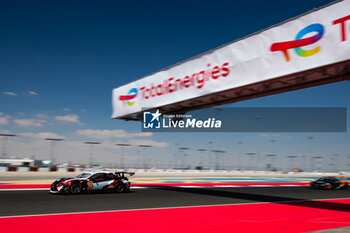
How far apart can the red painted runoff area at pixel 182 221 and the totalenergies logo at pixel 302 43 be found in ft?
16.0

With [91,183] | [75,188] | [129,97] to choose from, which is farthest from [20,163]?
[129,97]

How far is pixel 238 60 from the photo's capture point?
9.81 m

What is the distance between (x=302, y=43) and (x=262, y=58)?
1.30 metres

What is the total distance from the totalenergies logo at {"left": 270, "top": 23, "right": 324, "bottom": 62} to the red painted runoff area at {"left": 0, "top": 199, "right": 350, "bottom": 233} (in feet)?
16.0

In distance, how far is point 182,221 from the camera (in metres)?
8.20

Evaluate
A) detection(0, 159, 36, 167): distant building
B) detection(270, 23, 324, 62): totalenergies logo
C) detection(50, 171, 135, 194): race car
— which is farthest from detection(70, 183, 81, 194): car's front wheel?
detection(0, 159, 36, 167): distant building

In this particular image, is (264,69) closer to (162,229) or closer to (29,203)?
(162,229)

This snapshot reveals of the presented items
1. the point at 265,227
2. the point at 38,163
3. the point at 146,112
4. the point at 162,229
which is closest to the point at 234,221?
the point at 265,227

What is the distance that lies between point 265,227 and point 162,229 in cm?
282

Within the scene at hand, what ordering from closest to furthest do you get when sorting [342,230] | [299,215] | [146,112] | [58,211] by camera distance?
[342,230] < [58,211] < [299,215] < [146,112]

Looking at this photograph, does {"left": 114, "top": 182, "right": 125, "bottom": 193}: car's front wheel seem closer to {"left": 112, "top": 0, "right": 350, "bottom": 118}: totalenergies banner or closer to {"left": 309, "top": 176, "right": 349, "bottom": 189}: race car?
{"left": 112, "top": 0, "right": 350, "bottom": 118}: totalenergies banner

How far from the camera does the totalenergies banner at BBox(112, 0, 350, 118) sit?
7621 mm

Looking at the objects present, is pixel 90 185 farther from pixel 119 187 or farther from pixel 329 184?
pixel 329 184

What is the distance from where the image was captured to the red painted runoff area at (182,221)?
705 cm
